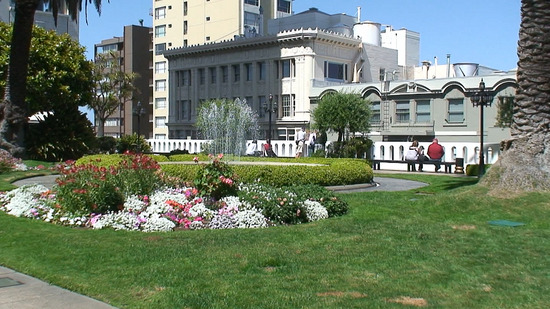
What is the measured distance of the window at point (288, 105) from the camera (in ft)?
188

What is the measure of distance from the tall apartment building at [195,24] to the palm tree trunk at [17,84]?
151 feet

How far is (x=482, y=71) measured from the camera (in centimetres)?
6138

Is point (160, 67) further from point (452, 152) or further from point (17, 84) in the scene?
point (452, 152)

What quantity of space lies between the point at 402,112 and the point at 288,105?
12.8 metres

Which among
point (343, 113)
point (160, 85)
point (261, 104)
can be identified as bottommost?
point (343, 113)

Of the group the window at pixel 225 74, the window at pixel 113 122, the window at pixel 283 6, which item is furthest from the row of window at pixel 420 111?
the window at pixel 113 122

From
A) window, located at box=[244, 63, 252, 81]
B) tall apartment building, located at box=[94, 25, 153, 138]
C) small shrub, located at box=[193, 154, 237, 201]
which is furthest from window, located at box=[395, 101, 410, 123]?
tall apartment building, located at box=[94, 25, 153, 138]

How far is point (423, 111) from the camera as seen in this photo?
156ft

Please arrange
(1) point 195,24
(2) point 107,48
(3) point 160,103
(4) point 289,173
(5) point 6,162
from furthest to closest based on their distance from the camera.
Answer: (2) point 107,48 → (3) point 160,103 → (1) point 195,24 → (5) point 6,162 → (4) point 289,173

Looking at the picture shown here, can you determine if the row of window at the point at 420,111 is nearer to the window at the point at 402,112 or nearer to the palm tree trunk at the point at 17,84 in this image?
the window at the point at 402,112

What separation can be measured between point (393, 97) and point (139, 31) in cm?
4933

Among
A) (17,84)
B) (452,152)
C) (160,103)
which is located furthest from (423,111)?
(160,103)

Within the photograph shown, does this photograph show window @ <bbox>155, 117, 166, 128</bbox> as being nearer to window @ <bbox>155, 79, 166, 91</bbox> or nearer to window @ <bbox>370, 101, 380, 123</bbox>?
window @ <bbox>155, 79, 166, 91</bbox>

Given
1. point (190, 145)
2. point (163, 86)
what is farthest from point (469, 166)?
point (163, 86)
